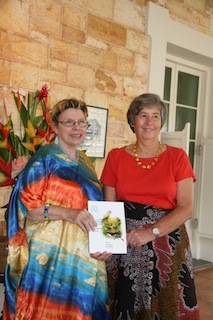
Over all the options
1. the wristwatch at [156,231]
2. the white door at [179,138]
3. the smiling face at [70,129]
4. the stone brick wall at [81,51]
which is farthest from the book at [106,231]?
the white door at [179,138]

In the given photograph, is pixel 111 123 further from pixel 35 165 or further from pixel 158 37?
pixel 35 165

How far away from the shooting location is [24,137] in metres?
2.48

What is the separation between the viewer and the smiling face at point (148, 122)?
184cm

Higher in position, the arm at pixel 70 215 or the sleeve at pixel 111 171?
the sleeve at pixel 111 171

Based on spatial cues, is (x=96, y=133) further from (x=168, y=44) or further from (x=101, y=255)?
(x=101, y=255)

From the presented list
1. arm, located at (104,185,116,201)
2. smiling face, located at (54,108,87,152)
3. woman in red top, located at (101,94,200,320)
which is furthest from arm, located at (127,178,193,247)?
smiling face, located at (54,108,87,152)

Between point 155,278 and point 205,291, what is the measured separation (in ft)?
6.84

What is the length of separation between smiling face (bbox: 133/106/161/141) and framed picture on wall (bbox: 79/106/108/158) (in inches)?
52.9

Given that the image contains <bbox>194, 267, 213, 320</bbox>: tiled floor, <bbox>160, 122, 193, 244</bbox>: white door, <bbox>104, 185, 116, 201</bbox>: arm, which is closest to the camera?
<bbox>104, 185, 116, 201</bbox>: arm

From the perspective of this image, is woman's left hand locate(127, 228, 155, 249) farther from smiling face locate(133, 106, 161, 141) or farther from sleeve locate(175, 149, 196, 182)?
smiling face locate(133, 106, 161, 141)

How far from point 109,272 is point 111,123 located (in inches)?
67.4

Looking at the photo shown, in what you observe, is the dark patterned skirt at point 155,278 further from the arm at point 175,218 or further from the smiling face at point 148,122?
the smiling face at point 148,122

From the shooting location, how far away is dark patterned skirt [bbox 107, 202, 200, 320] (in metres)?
1.76

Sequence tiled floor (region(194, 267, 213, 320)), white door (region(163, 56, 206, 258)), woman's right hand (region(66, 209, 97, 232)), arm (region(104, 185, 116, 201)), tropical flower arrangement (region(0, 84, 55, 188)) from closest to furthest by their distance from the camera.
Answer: woman's right hand (region(66, 209, 97, 232)), arm (region(104, 185, 116, 201)), tropical flower arrangement (region(0, 84, 55, 188)), tiled floor (region(194, 267, 213, 320)), white door (region(163, 56, 206, 258))
